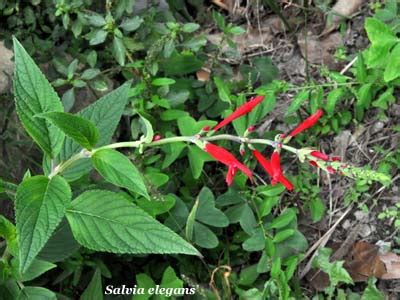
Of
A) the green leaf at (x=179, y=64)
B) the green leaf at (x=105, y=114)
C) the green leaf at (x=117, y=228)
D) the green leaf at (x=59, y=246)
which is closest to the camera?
the green leaf at (x=117, y=228)

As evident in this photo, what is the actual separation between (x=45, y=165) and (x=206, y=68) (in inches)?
54.7

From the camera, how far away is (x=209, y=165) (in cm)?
268

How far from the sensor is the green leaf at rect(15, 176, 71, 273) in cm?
129

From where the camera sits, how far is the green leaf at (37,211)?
1286 mm

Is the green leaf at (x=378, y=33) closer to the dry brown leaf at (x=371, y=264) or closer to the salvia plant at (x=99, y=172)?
the salvia plant at (x=99, y=172)

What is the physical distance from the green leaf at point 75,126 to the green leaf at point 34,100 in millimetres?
132

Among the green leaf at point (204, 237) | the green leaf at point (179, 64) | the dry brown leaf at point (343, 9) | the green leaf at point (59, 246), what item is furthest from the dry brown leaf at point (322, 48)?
the green leaf at point (59, 246)

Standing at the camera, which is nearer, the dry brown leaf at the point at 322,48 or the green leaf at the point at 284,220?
the green leaf at the point at 284,220

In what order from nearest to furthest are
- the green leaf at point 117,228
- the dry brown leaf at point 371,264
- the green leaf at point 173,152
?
the green leaf at point 117,228 < the green leaf at point 173,152 < the dry brown leaf at point 371,264

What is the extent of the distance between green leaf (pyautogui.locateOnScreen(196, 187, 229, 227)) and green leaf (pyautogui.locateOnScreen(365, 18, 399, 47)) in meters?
0.82

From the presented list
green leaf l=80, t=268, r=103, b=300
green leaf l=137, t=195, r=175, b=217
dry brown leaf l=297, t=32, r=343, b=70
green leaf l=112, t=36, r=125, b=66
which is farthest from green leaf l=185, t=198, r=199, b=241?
dry brown leaf l=297, t=32, r=343, b=70

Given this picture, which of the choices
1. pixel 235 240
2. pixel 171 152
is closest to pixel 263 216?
pixel 235 240

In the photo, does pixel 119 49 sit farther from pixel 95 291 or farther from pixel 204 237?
pixel 95 291

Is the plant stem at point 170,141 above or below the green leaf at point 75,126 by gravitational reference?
below
